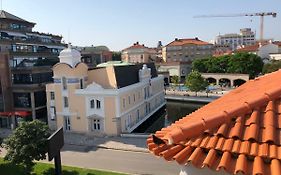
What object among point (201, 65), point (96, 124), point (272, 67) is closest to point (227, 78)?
point (201, 65)

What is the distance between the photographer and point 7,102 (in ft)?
137

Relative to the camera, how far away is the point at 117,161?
27359mm

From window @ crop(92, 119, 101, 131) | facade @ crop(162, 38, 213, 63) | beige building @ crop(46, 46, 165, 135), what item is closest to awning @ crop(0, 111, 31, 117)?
Answer: beige building @ crop(46, 46, 165, 135)

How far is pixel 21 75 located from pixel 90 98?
13370 mm

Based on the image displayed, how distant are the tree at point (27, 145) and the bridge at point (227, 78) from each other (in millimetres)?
61947

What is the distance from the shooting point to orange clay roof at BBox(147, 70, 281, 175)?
3816 millimetres

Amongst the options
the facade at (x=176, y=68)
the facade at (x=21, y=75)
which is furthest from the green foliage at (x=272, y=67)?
the facade at (x=21, y=75)

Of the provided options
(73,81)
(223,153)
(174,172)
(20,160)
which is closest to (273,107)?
(223,153)

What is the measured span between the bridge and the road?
5407 centimetres

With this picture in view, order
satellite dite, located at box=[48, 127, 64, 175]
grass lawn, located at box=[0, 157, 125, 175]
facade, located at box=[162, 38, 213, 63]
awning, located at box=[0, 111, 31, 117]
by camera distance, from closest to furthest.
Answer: satellite dite, located at box=[48, 127, 64, 175]
grass lawn, located at box=[0, 157, 125, 175]
awning, located at box=[0, 111, 31, 117]
facade, located at box=[162, 38, 213, 63]

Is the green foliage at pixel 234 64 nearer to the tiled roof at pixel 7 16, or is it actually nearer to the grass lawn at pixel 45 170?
the tiled roof at pixel 7 16

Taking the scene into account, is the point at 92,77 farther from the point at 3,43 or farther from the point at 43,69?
the point at 3,43

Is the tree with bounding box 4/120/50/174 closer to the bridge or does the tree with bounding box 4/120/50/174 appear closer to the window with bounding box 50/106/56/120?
the window with bounding box 50/106/56/120

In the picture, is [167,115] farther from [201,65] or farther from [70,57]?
[201,65]
